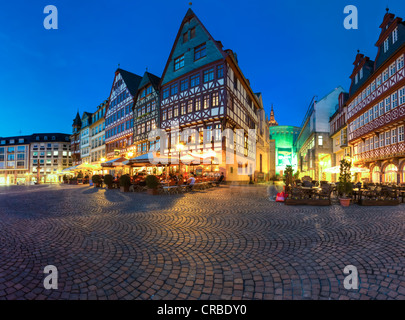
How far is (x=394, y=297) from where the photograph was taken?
2.79 metres

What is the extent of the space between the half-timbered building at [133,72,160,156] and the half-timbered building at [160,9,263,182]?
5.86ft

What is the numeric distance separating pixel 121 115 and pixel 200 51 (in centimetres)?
2014

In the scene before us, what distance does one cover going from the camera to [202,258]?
3.98m

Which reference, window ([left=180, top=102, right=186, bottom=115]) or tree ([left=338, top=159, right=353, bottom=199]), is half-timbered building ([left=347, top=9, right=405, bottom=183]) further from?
window ([left=180, top=102, right=186, bottom=115])

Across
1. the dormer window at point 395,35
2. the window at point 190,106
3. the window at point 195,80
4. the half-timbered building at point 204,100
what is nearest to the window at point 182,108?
the half-timbered building at point 204,100

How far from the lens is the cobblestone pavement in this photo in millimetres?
2949

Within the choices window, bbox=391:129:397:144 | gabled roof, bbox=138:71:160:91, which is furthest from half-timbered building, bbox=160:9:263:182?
window, bbox=391:129:397:144

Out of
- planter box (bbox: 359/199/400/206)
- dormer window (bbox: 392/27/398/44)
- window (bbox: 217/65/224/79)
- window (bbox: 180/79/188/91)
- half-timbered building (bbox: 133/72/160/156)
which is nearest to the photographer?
Answer: planter box (bbox: 359/199/400/206)

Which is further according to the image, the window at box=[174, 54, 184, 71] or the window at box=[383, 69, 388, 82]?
the window at box=[174, 54, 184, 71]

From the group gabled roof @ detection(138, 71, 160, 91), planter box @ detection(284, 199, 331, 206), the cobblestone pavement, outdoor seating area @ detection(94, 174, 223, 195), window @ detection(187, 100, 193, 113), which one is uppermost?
gabled roof @ detection(138, 71, 160, 91)

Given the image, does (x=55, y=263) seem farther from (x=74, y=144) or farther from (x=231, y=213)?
(x=74, y=144)

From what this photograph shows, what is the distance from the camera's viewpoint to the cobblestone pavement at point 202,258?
2.95 meters
